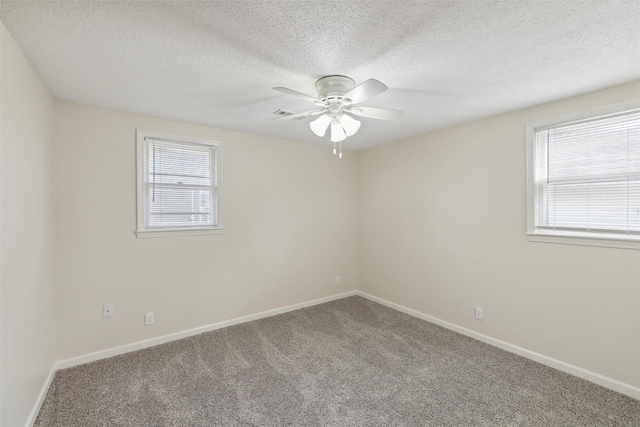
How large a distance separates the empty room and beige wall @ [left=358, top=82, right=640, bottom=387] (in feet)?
0.07

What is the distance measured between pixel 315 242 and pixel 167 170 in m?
2.12

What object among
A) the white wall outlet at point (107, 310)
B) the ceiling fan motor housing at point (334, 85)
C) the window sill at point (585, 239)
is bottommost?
the white wall outlet at point (107, 310)

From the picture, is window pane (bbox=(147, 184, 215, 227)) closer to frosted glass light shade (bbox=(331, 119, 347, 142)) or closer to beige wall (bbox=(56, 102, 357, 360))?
beige wall (bbox=(56, 102, 357, 360))

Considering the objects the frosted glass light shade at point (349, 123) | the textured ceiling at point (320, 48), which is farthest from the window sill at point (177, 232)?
the frosted glass light shade at point (349, 123)

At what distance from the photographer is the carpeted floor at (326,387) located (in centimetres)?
196

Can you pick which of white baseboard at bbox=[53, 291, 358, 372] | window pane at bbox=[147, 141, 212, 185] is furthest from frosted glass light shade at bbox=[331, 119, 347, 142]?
white baseboard at bbox=[53, 291, 358, 372]

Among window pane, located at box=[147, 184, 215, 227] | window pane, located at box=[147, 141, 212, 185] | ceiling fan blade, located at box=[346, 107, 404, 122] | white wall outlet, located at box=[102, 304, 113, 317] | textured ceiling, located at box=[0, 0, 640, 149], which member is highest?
textured ceiling, located at box=[0, 0, 640, 149]

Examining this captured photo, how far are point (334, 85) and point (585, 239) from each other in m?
2.37

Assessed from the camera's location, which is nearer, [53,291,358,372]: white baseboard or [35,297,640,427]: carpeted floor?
[35,297,640,427]: carpeted floor

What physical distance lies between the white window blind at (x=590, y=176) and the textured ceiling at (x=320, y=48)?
0.34 m

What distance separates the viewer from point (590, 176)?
7.77ft

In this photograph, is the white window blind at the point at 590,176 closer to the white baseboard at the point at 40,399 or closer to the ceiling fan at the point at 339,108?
the ceiling fan at the point at 339,108

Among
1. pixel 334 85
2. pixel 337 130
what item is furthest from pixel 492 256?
pixel 334 85

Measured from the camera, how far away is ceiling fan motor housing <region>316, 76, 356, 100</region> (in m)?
1.99
